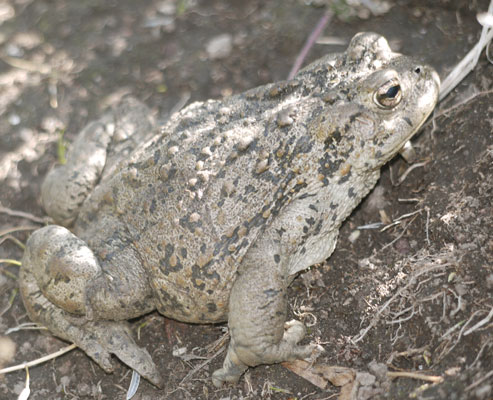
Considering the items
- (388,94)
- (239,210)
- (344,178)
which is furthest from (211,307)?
(388,94)

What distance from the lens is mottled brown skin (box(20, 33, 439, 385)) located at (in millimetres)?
3770

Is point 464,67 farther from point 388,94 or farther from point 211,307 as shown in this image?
point 211,307

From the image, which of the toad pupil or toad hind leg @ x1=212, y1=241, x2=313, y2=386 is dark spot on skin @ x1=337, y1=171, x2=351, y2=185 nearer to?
the toad pupil

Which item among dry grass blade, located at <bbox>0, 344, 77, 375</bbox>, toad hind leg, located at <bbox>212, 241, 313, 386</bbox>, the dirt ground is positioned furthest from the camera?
dry grass blade, located at <bbox>0, 344, 77, 375</bbox>

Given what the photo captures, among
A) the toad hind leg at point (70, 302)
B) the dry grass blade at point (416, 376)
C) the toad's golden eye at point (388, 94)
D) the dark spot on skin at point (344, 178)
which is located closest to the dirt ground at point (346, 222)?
the dry grass blade at point (416, 376)

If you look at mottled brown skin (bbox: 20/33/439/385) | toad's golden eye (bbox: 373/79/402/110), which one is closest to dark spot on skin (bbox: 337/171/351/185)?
mottled brown skin (bbox: 20/33/439/385)

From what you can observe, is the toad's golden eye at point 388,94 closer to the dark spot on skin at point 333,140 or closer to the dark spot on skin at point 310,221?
the dark spot on skin at point 333,140

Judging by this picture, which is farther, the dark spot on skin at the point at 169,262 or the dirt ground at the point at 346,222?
the dark spot on skin at the point at 169,262

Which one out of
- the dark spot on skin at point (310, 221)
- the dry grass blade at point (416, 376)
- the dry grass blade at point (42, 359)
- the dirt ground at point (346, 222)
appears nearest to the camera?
the dry grass blade at point (416, 376)

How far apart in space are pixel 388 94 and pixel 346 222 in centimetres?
126

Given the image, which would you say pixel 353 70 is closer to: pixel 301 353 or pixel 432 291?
pixel 432 291

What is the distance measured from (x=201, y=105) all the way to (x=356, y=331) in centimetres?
209

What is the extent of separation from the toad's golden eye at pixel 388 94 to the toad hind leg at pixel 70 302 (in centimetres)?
233

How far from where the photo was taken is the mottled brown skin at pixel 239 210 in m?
3.77
